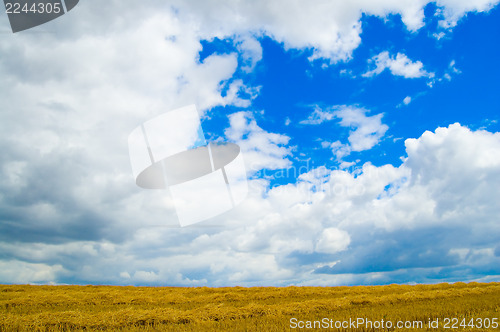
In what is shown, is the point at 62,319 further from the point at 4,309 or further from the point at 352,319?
the point at 352,319

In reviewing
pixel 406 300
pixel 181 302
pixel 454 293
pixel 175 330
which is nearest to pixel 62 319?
pixel 175 330

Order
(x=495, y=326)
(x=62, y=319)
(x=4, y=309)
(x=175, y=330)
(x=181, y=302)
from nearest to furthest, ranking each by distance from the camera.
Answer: (x=495, y=326), (x=175, y=330), (x=62, y=319), (x=4, y=309), (x=181, y=302)

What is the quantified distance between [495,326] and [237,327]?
6637 millimetres

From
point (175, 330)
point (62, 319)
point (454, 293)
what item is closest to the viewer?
point (175, 330)

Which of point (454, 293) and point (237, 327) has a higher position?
point (237, 327)

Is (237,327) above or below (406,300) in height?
above

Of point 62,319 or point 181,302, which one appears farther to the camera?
point 181,302

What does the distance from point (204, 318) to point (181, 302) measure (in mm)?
6643

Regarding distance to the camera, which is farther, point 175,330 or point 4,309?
point 4,309

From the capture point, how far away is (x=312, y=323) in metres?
9.40

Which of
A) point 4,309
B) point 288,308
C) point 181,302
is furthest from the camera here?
point 181,302

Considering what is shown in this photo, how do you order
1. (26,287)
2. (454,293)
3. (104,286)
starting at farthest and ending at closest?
(104,286) → (26,287) → (454,293)

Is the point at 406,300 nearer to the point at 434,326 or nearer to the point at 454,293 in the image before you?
the point at 454,293

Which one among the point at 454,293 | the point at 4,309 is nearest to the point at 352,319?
the point at 454,293
